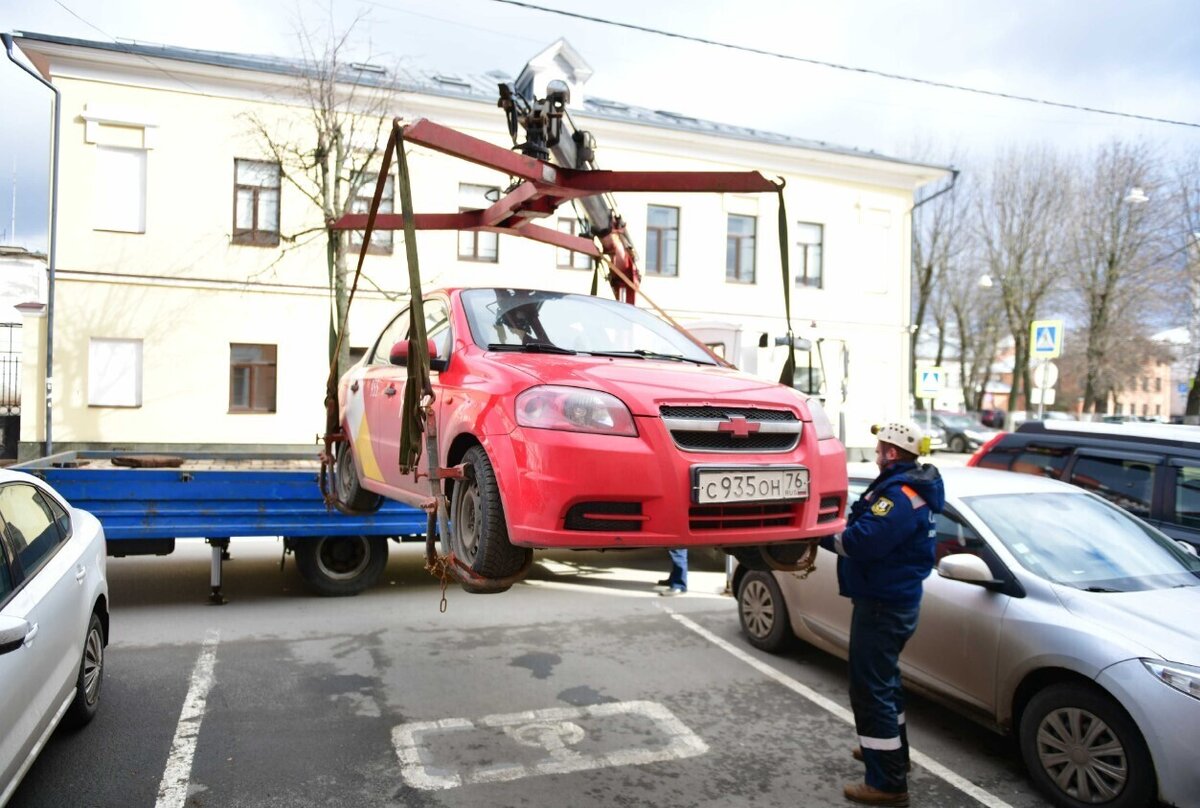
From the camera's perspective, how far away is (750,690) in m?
5.60

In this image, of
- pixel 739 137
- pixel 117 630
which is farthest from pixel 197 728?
pixel 739 137

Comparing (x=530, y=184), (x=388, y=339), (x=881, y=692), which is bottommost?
(x=881, y=692)

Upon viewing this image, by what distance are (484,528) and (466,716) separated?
6.93 ft

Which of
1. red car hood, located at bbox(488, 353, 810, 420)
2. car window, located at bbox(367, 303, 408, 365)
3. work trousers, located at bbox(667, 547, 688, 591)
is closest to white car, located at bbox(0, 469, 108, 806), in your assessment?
car window, located at bbox(367, 303, 408, 365)

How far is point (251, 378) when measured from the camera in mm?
18391

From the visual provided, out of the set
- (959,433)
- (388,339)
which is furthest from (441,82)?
(959,433)

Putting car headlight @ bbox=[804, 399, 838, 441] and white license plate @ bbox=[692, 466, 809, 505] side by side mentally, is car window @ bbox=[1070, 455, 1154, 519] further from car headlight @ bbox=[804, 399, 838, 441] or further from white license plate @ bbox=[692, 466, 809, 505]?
white license plate @ bbox=[692, 466, 809, 505]

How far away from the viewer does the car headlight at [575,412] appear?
10.7 ft

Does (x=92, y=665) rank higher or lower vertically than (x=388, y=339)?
lower

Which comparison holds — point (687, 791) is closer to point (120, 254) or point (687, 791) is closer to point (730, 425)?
point (730, 425)

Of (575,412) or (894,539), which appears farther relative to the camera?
(894,539)

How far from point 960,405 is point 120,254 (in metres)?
48.6

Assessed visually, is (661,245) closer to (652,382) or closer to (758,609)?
(758,609)

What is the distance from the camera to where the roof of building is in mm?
17031
